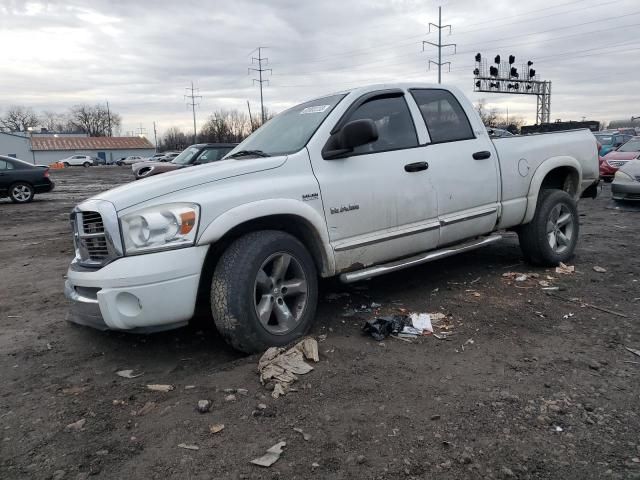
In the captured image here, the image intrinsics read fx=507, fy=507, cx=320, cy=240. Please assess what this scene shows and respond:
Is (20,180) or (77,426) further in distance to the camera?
(20,180)

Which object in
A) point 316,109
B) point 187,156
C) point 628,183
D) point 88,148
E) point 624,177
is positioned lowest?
point 628,183

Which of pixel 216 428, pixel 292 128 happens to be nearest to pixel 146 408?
pixel 216 428

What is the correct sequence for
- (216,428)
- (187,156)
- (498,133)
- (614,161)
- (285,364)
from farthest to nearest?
1. (614,161)
2. (187,156)
3. (498,133)
4. (285,364)
5. (216,428)

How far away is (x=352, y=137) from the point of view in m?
3.91

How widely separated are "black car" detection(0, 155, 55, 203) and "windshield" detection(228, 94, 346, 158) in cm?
1515

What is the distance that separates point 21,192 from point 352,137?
16.9 meters

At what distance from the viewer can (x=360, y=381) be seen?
328 cm

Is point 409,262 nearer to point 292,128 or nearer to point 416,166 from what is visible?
point 416,166

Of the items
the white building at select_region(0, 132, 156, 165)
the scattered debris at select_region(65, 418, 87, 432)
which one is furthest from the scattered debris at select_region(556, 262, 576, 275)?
the white building at select_region(0, 132, 156, 165)

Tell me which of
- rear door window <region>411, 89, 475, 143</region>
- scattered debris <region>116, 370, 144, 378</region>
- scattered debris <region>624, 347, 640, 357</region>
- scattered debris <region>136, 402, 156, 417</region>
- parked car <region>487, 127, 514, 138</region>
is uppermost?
rear door window <region>411, 89, 475, 143</region>

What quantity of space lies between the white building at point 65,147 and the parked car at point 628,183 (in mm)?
83555

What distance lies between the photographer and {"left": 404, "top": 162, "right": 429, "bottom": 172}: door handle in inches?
175

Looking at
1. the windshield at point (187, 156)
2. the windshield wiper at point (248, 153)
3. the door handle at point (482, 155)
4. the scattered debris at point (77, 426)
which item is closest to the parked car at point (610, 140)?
the windshield at point (187, 156)

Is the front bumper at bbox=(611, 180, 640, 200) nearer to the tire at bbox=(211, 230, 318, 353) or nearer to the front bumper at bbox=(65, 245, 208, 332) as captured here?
the tire at bbox=(211, 230, 318, 353)
